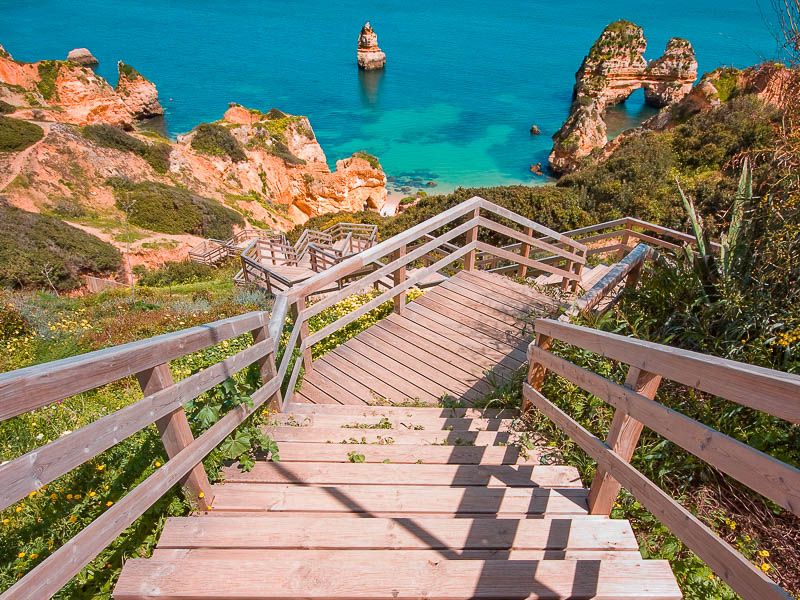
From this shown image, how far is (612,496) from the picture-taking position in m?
2.40

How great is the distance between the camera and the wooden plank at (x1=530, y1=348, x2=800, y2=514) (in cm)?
122

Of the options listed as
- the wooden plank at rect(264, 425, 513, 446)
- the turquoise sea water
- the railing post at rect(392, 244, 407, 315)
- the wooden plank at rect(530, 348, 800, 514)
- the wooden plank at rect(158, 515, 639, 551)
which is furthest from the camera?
the turquoise sea water

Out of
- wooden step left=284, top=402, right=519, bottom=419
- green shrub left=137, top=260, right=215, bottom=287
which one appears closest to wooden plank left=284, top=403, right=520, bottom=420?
wooden step left=284, top=402, right=519, bottom=419

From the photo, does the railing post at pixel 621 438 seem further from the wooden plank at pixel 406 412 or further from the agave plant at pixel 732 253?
the agave plant at pixel 732 253

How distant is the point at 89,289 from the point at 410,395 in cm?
1840

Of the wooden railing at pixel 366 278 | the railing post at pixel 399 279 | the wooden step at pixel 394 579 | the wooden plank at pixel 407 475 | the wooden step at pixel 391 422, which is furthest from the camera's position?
the railing post at pixel 399 279

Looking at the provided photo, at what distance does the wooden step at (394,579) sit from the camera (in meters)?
1.84

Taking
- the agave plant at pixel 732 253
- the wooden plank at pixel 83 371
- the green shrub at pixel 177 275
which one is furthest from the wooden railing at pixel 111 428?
the green shrub at pixel 177 275

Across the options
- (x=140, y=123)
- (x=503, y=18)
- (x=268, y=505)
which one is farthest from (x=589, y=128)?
(x=503, y=18)

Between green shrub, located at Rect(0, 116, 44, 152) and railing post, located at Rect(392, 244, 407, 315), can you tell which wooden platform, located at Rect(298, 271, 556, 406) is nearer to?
railing post, located at Rect(392, 244, 407, 315)

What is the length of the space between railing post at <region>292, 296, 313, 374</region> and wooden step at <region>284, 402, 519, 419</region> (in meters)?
0.73

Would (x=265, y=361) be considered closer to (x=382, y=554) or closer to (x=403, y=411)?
(x=403, y=411)

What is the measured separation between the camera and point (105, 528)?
1727mm

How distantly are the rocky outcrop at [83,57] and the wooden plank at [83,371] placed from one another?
102 metres
